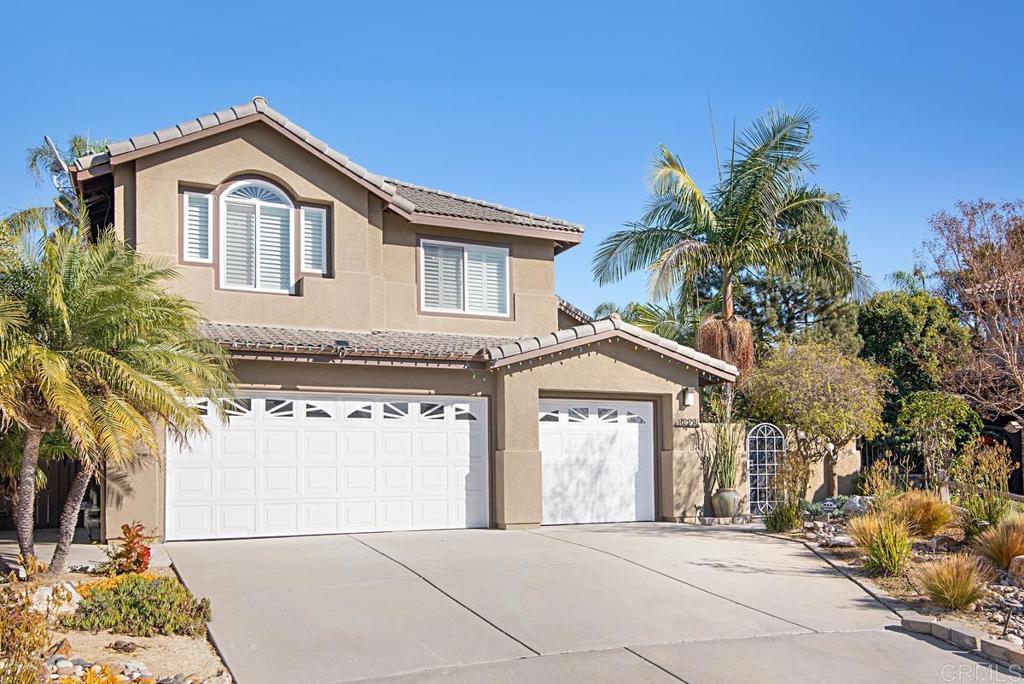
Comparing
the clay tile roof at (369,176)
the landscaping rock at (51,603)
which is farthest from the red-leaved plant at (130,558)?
the clay tile roof at (369,176)

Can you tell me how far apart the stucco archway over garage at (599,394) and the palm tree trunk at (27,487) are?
24.7 ft

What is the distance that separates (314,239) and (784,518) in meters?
9.52

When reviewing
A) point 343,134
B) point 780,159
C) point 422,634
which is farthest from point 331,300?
point 780,159

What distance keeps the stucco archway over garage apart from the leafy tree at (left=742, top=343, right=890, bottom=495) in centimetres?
262

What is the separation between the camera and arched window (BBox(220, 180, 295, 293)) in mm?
16844

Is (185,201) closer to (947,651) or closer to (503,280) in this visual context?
(503,280)

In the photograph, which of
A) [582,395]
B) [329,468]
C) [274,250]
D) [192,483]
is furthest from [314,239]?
[582,395]

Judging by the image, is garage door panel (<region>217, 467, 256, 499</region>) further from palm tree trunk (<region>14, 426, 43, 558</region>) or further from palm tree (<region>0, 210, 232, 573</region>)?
palm tree trunk (<region>14, 426, 43, 558</region>)

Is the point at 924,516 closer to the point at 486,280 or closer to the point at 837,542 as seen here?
the point at 837,542

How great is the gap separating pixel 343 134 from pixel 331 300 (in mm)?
4491

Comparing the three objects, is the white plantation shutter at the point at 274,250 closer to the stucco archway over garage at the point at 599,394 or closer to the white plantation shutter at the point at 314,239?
the white plantation shutter at the point at 314,239

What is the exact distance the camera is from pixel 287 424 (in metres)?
15.6

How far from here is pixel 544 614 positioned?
34.3 feet

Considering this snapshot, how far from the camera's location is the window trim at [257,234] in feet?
54.9
